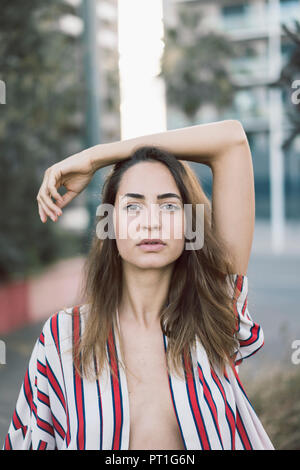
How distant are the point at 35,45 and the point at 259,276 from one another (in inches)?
375

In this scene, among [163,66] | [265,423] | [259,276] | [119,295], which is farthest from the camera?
[163,66]

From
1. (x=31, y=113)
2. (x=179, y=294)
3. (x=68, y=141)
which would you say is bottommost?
(x=179, y=294)

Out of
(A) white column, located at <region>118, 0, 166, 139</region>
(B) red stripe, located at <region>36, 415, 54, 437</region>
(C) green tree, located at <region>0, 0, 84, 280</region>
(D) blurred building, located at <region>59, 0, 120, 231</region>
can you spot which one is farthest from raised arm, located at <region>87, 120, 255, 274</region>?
(C) green tree, located at <region>0, 0, 84, 280</region>

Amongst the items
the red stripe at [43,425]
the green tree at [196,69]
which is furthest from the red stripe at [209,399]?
the green tree at [196,69]

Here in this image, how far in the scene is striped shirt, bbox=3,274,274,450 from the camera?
1489 millimetres

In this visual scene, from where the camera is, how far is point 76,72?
7867 mm

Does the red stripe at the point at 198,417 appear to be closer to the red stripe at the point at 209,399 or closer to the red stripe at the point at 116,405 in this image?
the red stripe at the point at 209,399

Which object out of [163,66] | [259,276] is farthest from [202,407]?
[163,66]

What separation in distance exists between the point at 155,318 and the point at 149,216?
0.34 metres

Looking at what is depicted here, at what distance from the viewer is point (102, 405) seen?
4.90 feet

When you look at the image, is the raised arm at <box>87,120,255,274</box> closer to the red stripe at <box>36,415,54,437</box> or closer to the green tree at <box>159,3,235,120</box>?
the red stripe at <box>36,415,54,437</box>

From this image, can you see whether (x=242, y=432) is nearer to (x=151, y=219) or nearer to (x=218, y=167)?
(x=151, y=219)

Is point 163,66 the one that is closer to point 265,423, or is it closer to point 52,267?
point 52,267

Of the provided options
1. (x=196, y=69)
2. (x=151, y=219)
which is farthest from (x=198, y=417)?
(x=196, y=69)
